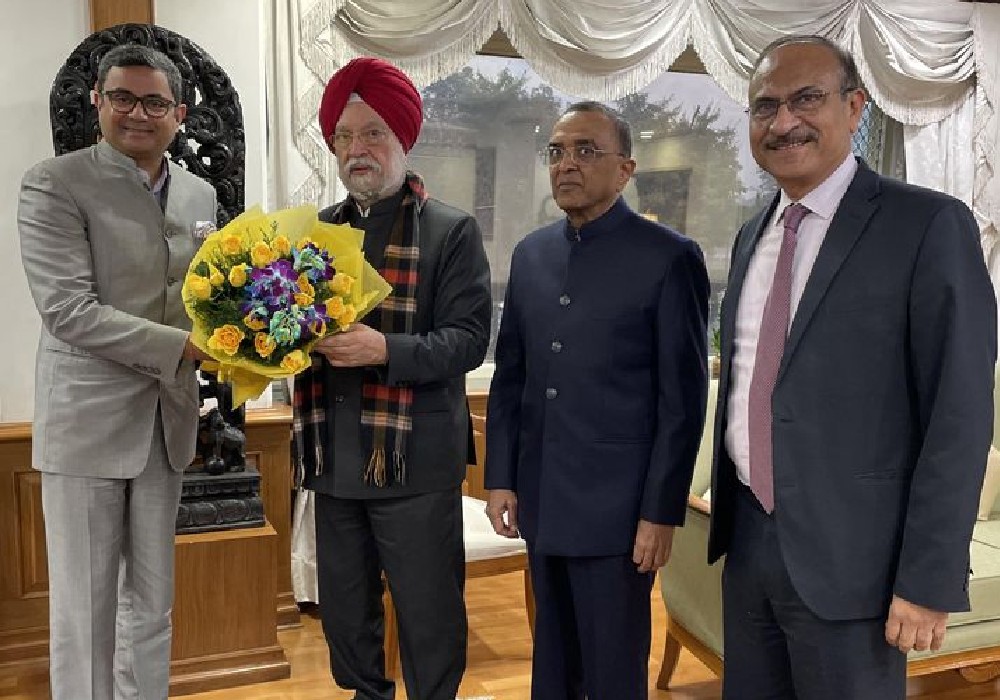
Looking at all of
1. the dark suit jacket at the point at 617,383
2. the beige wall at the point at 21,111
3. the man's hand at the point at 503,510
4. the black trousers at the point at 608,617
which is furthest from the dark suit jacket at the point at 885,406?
the beige wall at the point at 21,111

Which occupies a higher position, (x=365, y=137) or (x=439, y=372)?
(x=365, y=137)

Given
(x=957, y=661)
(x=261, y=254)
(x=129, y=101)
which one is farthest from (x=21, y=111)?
(x=957, y=661)

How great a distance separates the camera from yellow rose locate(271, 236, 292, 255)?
185 cm

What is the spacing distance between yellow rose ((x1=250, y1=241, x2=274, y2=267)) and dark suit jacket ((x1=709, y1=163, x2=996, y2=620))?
1031 mm

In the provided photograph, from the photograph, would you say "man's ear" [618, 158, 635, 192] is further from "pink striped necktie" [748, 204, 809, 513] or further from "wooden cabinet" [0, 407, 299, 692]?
"wooden cabinet" [0, 407, 299, 692]

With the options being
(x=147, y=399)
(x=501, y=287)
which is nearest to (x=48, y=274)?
(x=147, y=399)

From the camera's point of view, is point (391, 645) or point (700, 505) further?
point (391, 645)

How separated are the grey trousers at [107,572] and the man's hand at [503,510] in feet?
2.77

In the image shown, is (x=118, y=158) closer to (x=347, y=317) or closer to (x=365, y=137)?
(x=365, y=137)

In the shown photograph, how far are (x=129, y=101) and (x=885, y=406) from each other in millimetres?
1777

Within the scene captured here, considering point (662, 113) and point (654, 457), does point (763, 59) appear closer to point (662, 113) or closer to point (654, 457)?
point (654, 457)

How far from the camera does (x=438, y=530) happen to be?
7.09 ft

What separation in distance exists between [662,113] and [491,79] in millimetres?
923

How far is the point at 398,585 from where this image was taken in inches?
85.2
